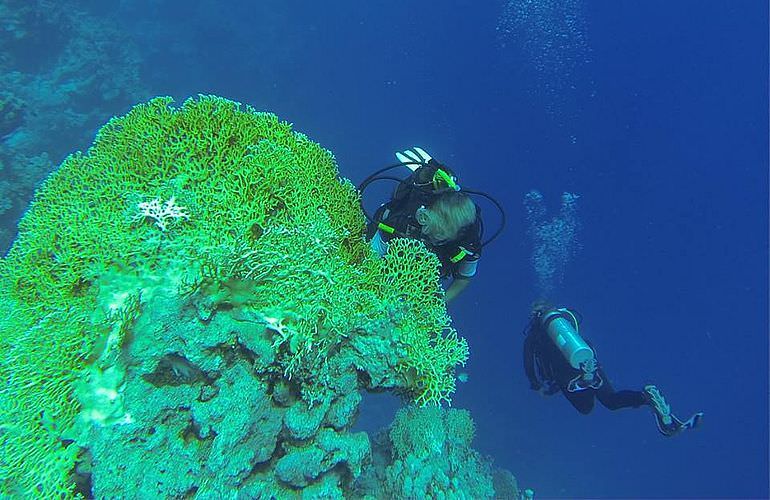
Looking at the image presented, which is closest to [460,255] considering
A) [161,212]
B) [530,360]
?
[161,212]

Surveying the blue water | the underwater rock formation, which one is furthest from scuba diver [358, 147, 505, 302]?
the blue water

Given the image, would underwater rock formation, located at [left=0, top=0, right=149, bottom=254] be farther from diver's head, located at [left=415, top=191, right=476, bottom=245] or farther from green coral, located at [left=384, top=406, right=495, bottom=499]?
green coral, located at [left=384, top=406, right=495, bottom=499]

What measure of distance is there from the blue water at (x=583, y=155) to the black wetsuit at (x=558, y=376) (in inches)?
524

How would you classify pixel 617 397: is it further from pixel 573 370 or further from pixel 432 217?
pixel 432 217

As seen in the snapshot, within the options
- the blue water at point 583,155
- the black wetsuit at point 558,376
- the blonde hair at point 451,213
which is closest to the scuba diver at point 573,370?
the black wetsuit at point 558,376

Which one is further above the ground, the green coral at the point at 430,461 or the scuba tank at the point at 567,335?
the scuba tank at the point at 567,335

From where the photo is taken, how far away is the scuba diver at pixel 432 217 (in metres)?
4.10

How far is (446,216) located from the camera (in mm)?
4086

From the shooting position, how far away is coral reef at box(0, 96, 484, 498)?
2793 mm

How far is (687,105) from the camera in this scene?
53219mm

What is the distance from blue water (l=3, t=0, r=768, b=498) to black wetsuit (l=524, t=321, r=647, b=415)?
13309mm

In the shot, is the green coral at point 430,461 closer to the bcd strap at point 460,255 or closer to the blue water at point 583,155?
the bcd strap at point 460,255

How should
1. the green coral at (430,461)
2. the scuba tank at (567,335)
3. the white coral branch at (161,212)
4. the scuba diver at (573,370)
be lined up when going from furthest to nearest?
the scuba diver at (573,370) → the scuba tank at (567,335) → the green coral at (430,461) → the white coral branch at (161,212)

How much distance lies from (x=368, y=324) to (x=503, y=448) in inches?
957
